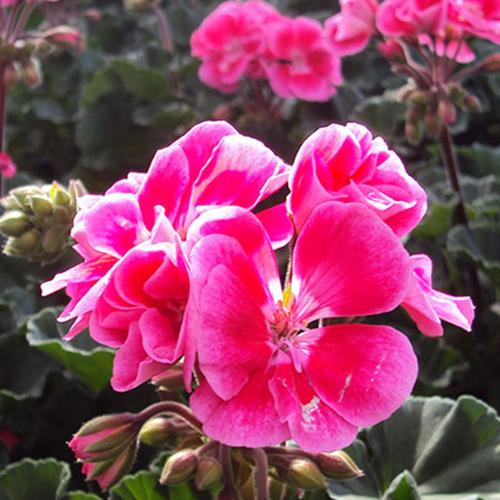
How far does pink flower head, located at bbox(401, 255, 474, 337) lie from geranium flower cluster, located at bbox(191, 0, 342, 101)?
1.29m

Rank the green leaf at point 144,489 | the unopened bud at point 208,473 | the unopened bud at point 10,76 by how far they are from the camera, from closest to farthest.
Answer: the unopened bud at point 208,473 → the green leaf at point 144,489 → the unopened bud at point 10,76

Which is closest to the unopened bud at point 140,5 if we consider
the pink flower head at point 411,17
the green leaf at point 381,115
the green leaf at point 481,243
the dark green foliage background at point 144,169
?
the dark green foliage background at point 144,169

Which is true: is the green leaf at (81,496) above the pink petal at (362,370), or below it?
below

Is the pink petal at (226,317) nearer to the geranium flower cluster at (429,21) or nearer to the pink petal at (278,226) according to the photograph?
the pink petal at (278,226)

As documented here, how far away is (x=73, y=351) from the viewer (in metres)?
1.34

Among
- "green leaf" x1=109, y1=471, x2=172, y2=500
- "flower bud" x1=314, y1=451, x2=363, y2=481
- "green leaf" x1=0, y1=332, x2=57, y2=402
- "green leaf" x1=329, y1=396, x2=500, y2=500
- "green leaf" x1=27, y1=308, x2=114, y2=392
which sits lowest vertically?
"green leaf" x1=0, y1=332, x2=57, y2=402

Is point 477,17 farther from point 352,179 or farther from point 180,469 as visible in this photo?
point 180,469

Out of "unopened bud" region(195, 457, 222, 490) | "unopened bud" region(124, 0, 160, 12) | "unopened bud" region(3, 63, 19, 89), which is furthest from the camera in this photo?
"unopened bud" region(124, 0, 160, 12)

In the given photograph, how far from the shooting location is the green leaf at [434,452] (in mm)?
1096

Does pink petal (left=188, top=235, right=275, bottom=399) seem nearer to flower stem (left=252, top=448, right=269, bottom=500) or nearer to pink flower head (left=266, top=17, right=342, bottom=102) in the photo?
flower stem (left=252, top=448, right=269, bottom=500)

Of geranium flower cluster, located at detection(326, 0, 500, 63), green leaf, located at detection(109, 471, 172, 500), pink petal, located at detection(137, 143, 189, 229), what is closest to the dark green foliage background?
green leaf, located at detection(109, 471, 172, 500)

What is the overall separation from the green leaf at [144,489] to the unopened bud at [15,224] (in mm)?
390

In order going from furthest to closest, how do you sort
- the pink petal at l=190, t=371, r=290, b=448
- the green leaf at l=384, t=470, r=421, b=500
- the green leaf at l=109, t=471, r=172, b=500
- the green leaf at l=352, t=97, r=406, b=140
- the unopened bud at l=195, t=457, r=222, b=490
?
1. the green leaf at l=352, t=97, r=406, b=140
2. the green leaf at l=109, t=471, r=172, b=500
3. the green leaf at l=384, t=470, r=421, b=500
4. the unopened bud at l=195, t=457, r=222, b=490
5. the pink petal at l=190, t=371, r=290, b=448

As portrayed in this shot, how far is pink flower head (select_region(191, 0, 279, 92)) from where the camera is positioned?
2.08 m
